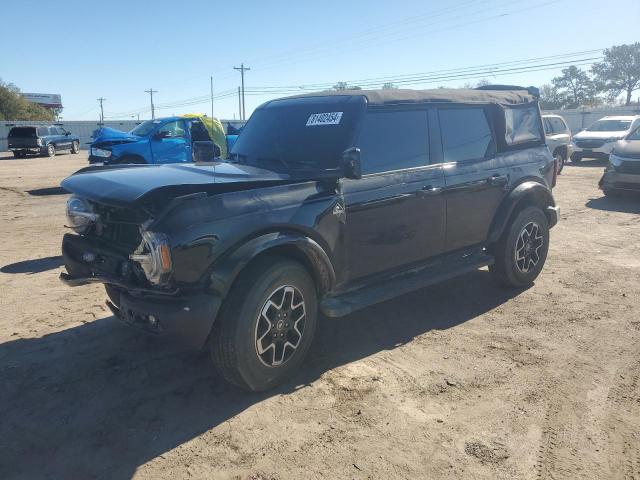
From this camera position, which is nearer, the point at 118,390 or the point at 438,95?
the point at 118,390

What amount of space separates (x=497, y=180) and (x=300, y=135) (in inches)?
82.7

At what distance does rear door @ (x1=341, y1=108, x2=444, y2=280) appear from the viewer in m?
3.85

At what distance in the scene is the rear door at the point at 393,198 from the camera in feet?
12.6

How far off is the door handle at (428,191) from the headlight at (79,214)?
101 inches

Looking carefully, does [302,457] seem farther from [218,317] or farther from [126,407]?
[126,407]

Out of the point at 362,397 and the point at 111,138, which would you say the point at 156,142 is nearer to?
the point at 111,138

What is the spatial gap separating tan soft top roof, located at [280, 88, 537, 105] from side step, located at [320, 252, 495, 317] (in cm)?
147

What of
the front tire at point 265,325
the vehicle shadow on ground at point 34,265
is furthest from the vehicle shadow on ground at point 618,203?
the vehicle shadow on ground at point 34,265

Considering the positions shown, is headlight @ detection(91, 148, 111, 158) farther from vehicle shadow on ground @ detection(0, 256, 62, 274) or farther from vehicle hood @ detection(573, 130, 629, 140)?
vehicle hood @ detection(573, 130, 629, 140)

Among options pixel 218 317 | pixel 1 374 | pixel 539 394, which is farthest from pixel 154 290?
pixel 539 394

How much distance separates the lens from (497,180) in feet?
16.4

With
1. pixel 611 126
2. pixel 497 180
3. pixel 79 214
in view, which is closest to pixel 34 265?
pixel 79 214

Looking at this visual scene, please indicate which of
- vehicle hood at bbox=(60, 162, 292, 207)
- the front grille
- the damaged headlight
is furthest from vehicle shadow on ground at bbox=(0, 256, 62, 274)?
the front grille

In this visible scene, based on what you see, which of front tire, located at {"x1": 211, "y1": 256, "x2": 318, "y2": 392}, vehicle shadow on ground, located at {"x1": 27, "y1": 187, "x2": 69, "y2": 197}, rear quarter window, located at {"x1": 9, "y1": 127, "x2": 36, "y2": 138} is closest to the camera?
front tire, located at {"x1": 211, "y1": 256, "x2": 318, "y2": 392}
